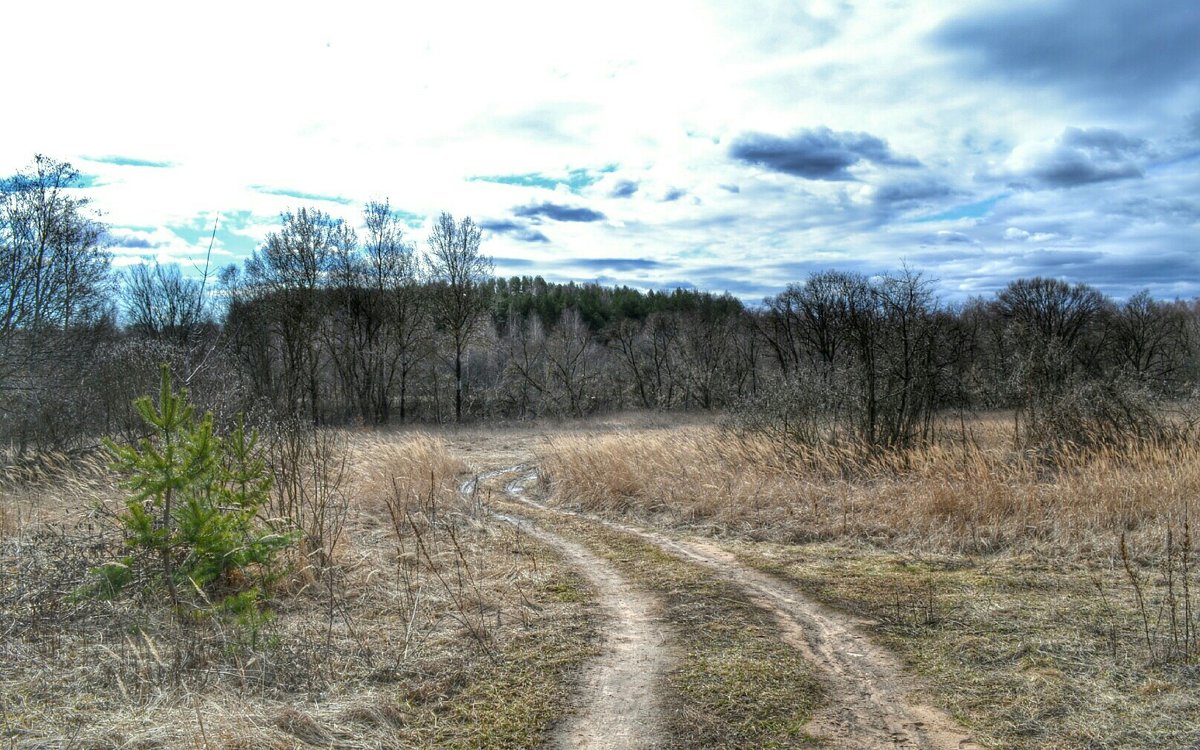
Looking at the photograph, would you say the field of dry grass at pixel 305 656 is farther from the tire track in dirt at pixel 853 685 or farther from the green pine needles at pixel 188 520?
the tire track in dirt at pixel 853 685

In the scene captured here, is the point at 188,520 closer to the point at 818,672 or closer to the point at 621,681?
the point at 621,681

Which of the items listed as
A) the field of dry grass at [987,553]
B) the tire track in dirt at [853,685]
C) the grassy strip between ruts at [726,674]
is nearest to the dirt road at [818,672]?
the tire track in dirt at [853,685]

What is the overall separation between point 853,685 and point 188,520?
4.57 meters

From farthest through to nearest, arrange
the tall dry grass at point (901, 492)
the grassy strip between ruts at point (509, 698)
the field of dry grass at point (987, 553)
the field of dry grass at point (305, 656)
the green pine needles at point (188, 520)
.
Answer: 1. the tall dry grass at point (901, 492)
2. the green pine needles at point (188, 520)
3. the field of dry grass at point (987, 553)
4. the grassy strip between ruts at point (509, 698)
5. the field of dry grass at point (305, 656)

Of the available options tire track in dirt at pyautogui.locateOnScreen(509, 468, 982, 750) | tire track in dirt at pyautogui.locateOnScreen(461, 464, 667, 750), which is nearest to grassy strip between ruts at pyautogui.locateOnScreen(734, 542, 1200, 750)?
tire track in dirt at pyautogui.locateOnScreen(509, 468, 982, 750)

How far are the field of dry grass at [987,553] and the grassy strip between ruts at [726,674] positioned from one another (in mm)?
776

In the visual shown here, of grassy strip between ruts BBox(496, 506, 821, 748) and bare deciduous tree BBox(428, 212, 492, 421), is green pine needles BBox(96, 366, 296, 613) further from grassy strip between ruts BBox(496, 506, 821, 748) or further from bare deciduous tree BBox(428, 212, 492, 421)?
bare deciduous tree BBox(428, 212, 492, 421)

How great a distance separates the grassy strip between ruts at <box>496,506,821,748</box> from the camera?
3.83 metres

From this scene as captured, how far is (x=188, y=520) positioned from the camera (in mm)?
5305

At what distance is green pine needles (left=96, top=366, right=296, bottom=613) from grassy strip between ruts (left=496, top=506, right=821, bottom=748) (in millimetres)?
3031

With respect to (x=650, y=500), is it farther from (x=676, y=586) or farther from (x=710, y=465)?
(x=676, y=586)

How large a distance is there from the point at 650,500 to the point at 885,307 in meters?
6.12

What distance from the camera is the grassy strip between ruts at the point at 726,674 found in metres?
3.83

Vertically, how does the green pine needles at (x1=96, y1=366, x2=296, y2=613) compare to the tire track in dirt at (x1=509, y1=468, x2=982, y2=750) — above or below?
above
